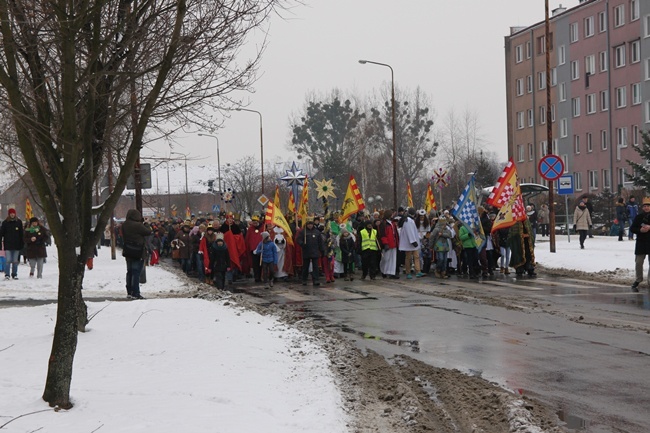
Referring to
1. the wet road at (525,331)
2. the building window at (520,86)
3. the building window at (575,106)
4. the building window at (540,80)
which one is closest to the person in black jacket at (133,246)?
the wet road at (525,331)

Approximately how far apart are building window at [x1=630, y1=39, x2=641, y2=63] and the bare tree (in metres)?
57.3

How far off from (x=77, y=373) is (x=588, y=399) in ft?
16.2

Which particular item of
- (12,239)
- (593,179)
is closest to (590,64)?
(593,179)

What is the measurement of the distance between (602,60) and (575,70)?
380 centimetres

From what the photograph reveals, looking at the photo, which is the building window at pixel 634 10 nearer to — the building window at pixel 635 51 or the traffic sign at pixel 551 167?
the building window at pixel 635 51

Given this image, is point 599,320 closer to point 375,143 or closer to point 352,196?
point 352,196

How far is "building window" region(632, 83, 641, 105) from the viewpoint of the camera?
63.0m

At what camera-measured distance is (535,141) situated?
2982 inches

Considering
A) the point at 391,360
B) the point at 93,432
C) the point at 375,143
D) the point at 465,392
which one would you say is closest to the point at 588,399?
the point at 465,392

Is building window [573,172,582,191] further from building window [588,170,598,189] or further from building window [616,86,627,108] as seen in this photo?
building window [616,86,627,108]

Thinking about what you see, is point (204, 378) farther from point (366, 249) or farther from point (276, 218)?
point (276, 218)

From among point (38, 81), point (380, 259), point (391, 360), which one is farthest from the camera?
point (380, 259)

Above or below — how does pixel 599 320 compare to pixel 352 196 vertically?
below

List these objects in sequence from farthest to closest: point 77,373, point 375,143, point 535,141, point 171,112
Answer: point 375,143 → point 535,141 → point 171,112 → point 77,373
